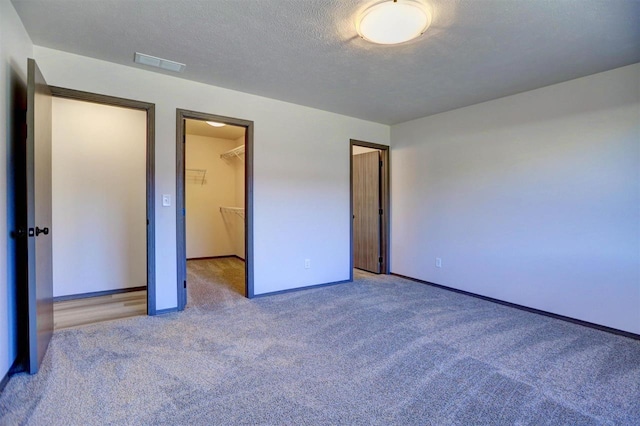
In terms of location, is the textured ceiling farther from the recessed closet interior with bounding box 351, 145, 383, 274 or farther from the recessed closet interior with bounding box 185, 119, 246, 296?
the recessed closet interior with bounding box 185, 119, 246, 296

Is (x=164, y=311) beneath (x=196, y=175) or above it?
beneath

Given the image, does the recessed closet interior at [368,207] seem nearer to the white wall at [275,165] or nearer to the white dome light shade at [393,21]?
the white wall at [275,165]

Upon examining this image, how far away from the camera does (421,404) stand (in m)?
1.83

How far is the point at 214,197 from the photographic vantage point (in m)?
6.72

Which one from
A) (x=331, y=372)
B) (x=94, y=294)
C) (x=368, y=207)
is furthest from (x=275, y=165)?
(x=94, y=294)

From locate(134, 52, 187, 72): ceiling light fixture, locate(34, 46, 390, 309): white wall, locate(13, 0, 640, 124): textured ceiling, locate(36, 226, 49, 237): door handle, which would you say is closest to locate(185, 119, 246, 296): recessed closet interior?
locate(34, 46, 390, 309): white wall

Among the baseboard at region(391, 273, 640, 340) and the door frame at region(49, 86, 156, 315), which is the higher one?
the door frame at region(49, 86, 156, 315)

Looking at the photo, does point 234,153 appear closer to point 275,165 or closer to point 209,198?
point 209,198

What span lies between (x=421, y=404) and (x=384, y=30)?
7.76 feet

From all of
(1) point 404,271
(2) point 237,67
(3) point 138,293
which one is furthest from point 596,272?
(3) point 138,293

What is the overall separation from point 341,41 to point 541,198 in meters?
2.68

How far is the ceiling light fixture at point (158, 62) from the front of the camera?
2.82 meters

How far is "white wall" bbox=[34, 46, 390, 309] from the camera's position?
3.03m

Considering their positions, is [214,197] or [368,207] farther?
[214,197]
